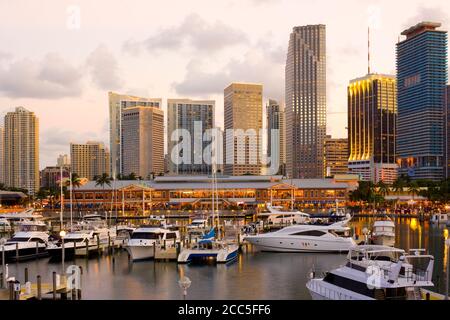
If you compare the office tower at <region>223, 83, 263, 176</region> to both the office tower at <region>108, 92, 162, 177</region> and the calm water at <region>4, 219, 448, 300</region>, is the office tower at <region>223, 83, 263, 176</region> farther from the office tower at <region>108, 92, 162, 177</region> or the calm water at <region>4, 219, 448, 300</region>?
the calm water at <region>4, 219, 448, 300</region>

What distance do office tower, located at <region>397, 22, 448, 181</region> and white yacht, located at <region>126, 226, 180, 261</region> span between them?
12445 centimetres

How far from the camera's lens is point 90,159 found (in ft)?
471

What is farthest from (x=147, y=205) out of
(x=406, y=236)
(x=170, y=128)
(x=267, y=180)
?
(x=170, y=128)

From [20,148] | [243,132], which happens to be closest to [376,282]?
[20,148]

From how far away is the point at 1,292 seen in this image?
17.0 m

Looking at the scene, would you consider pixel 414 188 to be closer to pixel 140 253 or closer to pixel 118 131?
pixel 118 131

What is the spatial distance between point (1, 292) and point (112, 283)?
9163 millimetres

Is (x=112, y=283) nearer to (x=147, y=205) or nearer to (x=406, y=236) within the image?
(x=406, y=236)

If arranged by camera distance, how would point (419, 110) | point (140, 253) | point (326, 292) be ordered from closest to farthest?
point (326, 292) → point (140, 253) → point (419, 110)

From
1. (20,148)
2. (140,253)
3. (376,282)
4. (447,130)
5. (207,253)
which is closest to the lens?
(376,282)

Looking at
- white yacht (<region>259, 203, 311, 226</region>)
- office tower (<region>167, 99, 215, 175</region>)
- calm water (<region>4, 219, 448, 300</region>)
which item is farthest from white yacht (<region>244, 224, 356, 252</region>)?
office tower (<region>167, 99, 215, 175</region>)

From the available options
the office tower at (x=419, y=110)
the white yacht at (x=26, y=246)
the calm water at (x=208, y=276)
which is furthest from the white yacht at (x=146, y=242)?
the office tower at (x=419, y=110)

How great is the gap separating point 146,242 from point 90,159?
114981 millimetres
